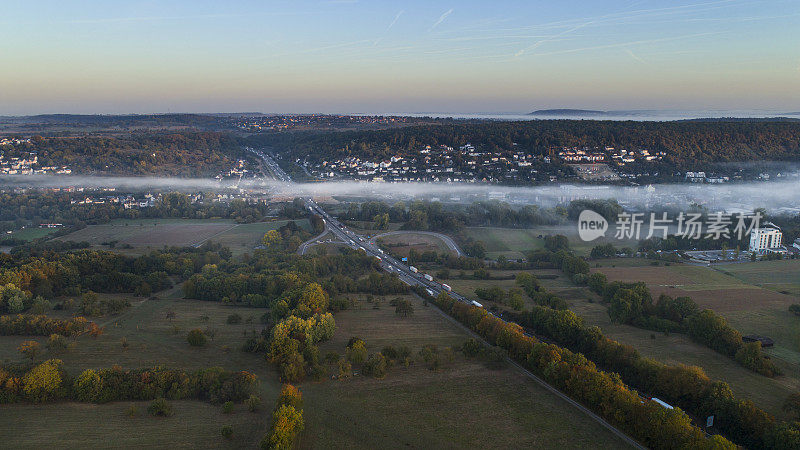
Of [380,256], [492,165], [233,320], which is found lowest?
[233,320]

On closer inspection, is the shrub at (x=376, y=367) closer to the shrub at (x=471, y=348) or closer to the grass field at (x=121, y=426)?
the shrub at (x=471, y=348)

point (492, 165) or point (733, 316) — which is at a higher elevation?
point (492, 165)

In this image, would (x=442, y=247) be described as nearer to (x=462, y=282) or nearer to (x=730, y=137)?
(x=462, y=282)

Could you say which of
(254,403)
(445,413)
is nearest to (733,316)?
(445,413)

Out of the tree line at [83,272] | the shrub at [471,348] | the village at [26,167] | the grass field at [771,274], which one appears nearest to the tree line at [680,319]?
the shrub at [471,348]

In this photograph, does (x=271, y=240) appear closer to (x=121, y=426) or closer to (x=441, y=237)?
(x=441, y=237)

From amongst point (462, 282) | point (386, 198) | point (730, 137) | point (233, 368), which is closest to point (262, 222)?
point (386, 198)

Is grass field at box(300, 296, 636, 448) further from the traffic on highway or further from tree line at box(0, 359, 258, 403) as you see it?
the traffic on highway
